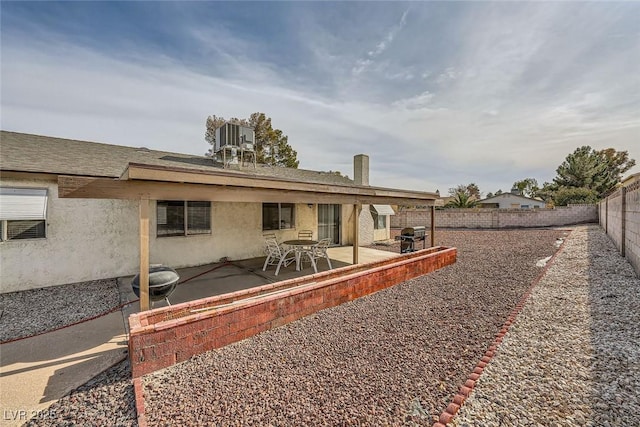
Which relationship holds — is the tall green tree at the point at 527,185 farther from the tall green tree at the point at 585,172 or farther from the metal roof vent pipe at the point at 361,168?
the metal roof vent pipe at the point at 361,168

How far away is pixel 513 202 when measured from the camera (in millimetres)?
38938

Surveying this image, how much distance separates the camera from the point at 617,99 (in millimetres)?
10305

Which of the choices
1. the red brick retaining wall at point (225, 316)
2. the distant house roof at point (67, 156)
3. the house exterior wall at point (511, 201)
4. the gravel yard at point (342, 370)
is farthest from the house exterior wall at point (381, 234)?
the house exterior wall at point (511, 201)

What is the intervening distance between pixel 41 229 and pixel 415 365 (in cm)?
902

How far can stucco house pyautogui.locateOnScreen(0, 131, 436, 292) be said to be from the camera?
4.38 metres

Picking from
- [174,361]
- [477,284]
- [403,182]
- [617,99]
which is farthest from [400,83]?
[403,182]

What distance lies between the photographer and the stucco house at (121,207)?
438cm

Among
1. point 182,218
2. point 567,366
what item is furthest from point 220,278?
point 567,366

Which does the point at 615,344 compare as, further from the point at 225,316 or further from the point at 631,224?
the point at 631,224

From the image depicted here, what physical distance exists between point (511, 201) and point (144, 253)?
46.4m

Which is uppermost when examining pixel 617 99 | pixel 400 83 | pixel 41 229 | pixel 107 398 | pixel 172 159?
pixel 400 83

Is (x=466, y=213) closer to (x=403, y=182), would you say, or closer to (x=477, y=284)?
(x=403, y=182)

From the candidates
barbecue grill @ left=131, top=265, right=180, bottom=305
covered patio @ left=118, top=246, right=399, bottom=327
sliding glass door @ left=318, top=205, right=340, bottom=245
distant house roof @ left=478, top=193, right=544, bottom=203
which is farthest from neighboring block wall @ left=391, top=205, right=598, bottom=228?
barbecue grill @ left=131, top=265, right=180, bottom=305

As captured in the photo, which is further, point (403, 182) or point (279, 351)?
point (403, 182)
